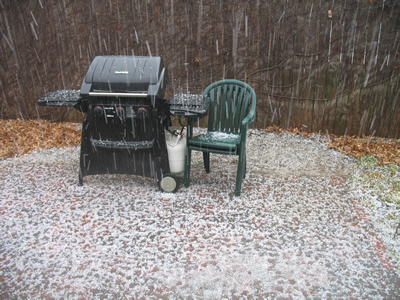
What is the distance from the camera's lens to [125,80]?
8.75ft

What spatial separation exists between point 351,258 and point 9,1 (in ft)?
18.9

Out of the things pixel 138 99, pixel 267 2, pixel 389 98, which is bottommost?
pixel 389 98

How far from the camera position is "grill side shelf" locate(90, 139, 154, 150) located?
2.86 m

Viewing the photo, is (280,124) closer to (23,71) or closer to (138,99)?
(138,99)

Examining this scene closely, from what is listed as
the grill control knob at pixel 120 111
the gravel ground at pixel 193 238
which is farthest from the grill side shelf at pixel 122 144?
the gravel ground at pixel 193 238

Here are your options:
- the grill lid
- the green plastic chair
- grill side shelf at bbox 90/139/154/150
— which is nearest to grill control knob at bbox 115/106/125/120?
the grill lid

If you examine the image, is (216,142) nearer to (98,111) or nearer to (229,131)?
(229,131)

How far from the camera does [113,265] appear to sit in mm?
2105

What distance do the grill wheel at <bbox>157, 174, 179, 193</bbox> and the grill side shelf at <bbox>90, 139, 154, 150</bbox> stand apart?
342 mm

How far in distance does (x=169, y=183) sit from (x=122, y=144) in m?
0.57

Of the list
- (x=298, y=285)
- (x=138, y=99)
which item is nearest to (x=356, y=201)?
(x=298, y=285)

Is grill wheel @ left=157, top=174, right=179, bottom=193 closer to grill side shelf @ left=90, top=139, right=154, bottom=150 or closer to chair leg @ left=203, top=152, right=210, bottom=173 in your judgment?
grill side shelf @ left=90, top=139, right=154, bottom=150

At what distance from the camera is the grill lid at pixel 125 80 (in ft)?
8.73

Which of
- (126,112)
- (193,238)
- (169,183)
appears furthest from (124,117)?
(193,238)
